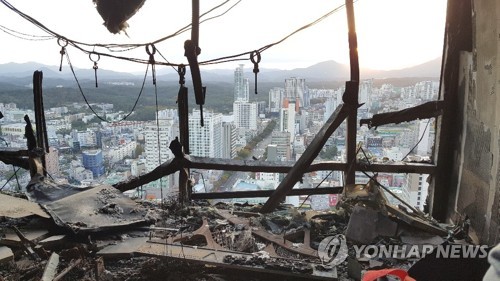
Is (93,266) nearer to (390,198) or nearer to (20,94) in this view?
(390,198)

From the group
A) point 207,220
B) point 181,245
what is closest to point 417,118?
point 207,220

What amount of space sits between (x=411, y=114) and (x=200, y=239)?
134 inches

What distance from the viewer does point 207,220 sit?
5.01 metres

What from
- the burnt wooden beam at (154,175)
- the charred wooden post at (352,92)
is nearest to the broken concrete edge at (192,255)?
the burnt wooden beam at (154,175)

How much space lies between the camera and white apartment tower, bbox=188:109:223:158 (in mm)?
6719

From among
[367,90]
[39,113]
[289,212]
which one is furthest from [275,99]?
[39,113]

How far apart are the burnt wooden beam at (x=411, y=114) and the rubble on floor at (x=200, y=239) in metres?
1.01

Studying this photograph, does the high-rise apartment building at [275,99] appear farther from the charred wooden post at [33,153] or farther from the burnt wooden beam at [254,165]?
the charred wooden post at [33,153]

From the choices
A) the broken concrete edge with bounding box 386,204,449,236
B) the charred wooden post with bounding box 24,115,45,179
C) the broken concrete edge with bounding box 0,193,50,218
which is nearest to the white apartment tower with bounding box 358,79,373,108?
the broken concrete edge with bounding box 386,204,449,236

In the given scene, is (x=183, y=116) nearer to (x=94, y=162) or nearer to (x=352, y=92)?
(x=352, y=92)

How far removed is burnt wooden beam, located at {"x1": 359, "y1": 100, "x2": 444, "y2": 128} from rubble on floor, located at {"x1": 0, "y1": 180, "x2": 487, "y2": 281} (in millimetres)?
1008

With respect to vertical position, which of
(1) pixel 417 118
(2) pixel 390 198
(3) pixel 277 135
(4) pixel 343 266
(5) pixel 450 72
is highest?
(5) pixel 450 72

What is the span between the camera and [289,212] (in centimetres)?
546

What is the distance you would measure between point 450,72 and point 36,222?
5826 millimetres
